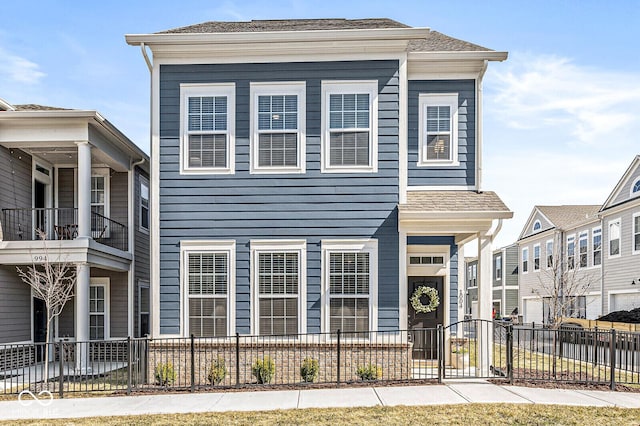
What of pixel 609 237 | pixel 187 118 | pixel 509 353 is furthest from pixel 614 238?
pixel 187 118

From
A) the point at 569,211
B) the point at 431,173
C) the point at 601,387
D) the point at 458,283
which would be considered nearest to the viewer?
the point at 601,387

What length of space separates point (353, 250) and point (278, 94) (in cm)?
370

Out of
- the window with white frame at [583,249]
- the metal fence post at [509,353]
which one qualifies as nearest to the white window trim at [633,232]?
the window with white frame at [583,249]

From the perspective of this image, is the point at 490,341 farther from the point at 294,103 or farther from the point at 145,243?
the point at 145,243

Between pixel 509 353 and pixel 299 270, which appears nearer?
pixel 509 353

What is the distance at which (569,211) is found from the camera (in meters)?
37.4

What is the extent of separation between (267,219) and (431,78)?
16.1 feet

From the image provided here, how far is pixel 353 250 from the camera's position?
12734mm

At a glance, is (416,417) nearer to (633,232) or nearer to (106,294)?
(106,294)

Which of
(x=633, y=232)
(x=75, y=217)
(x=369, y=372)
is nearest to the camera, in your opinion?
(x=369, y=372)

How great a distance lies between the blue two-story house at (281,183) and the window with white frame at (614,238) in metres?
17.7

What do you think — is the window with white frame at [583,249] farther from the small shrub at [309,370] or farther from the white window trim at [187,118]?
the white window trim at [187,118]

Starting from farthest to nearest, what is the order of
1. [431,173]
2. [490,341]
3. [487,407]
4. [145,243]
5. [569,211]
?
[569,211] → [145,243] → [431,173] → [490,341] → [487,407]

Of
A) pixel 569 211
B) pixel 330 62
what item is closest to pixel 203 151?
pixel 330 62
